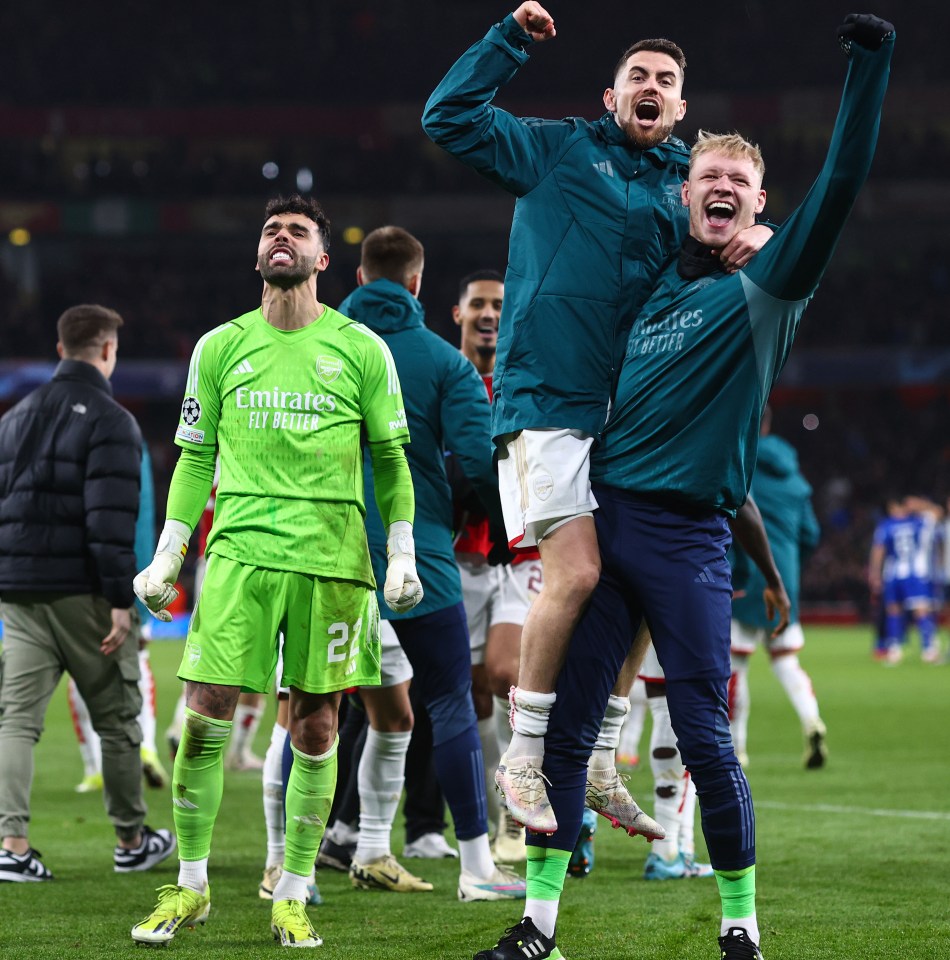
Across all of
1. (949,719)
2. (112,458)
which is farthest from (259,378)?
(949,719)

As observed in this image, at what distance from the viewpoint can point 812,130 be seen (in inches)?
1474

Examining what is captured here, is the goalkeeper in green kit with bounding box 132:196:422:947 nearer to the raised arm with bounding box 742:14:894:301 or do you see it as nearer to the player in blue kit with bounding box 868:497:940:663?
the raised arm with bounding box 742:14:894:301

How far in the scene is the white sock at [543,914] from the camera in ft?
13.1

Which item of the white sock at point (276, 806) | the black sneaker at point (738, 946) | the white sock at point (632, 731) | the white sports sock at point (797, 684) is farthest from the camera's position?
the white sports sock at point (797, 684)

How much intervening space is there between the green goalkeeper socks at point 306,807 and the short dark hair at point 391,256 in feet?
6.76

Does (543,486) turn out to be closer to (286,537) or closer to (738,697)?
(286,537)

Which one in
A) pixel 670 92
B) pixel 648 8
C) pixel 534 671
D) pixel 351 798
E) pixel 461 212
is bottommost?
pixel 351 798

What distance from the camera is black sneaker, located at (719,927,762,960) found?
3.82 m

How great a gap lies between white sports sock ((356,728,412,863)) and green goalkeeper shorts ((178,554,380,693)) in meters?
1.15

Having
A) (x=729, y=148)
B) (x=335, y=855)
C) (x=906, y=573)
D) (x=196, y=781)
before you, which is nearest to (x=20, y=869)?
(x=335, y=855)

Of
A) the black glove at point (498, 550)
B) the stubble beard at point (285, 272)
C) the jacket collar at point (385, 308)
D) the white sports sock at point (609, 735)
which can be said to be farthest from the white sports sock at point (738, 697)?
the stubble beard at point (285, 272)

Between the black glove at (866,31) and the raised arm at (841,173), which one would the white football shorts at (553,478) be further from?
the black glove at (866,31)

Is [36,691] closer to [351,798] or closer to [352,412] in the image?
[351,798]

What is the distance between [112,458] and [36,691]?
1.00 meters
